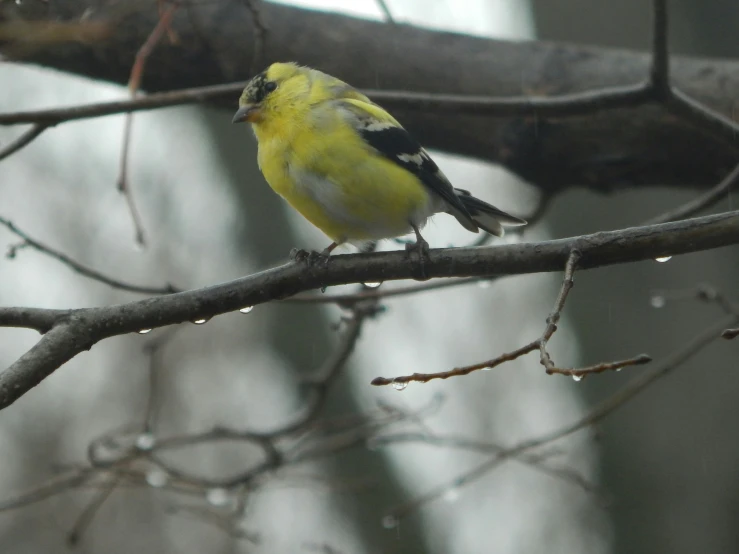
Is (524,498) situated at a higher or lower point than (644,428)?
higher

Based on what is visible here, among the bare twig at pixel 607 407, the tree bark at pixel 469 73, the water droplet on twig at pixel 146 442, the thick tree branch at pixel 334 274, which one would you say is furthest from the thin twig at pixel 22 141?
the bare twig at pixel 607 407

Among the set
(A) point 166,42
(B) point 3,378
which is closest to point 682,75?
(A) point 166,42

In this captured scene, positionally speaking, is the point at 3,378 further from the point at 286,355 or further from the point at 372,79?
the point at 286,355

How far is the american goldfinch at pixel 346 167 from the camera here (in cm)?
348

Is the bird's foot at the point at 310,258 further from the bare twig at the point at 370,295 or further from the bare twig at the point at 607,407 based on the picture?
the bare twig at the point at 607,407

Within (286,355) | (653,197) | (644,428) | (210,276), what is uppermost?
(210,276)

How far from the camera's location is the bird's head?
12.8 ft

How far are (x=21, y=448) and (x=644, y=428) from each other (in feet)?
28.0

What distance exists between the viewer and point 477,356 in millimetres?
9602

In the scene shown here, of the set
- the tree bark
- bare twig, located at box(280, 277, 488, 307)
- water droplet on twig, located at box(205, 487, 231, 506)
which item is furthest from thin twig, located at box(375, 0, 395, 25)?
water droplet on twig, located at box(205, 487, 231, 506)

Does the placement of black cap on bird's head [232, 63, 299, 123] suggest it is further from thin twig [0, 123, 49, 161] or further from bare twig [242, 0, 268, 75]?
thin twig [0, 123, 49, 161]

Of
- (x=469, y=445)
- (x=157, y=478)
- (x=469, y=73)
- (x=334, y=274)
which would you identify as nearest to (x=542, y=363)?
(x=334, y=274)

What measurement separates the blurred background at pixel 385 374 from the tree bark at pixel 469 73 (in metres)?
0.61

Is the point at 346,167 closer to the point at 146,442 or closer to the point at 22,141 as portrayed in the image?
the point at 22,141
